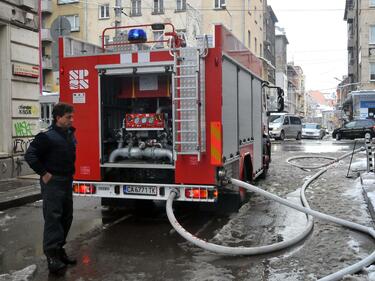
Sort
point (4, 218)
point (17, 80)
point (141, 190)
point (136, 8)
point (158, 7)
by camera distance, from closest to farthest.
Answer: point (141, 190) → point (4, 218) → point (17, 80) → point (158, 7) → point (136, 8)

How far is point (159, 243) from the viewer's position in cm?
682

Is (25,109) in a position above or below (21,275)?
Result: above

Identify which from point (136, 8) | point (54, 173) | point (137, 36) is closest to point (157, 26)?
point (137, 36)

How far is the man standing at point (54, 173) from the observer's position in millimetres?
5543

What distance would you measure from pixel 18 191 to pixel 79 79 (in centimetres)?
431

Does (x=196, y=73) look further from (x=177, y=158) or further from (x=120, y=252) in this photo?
(x=120, y=252)

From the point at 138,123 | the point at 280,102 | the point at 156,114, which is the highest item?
the point at 280,102

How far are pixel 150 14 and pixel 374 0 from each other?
22767 mm

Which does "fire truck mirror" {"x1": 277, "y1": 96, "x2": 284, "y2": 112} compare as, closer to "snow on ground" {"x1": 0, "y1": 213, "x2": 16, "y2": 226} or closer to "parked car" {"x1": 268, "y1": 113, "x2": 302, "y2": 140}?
"snow on ground" {"x1": 0, "y1": 213, "x2": 16, "y2": 226}

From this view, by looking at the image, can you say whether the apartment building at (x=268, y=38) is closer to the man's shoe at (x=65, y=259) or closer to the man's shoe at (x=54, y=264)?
the man's shoe at (x=65, y=259)

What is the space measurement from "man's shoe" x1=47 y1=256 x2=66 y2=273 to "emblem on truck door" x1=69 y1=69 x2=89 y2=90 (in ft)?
9.75

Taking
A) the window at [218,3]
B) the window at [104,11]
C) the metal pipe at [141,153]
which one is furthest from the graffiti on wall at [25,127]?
the window at [104,11]

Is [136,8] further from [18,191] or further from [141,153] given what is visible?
[141,153]

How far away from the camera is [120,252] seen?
6.40 m
